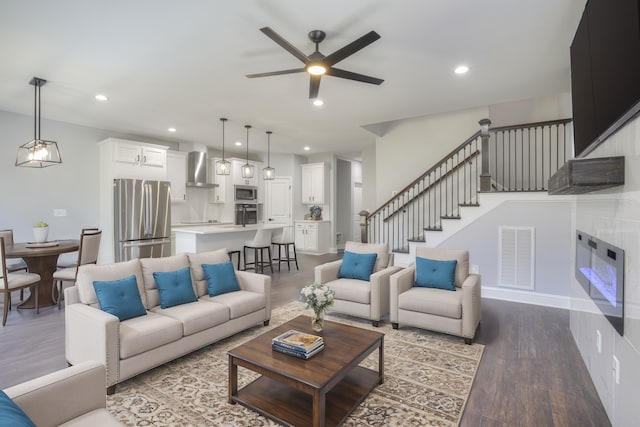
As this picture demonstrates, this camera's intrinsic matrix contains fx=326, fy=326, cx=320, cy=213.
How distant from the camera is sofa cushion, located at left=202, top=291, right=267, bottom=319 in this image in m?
3.25

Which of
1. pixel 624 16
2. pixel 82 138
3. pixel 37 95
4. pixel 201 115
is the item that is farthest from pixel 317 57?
pixel 82 138

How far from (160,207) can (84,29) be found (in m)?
3.94

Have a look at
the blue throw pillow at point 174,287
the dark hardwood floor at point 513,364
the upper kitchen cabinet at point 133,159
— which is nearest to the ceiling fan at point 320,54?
the blue throw pillow at point 174,287

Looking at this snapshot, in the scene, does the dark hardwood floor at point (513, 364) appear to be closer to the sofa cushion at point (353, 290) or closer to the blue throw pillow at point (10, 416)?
the sofa cushion at point (353, 290)

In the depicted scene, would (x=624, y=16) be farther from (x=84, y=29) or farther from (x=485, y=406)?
(x=84, y=29)

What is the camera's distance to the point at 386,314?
154 inches

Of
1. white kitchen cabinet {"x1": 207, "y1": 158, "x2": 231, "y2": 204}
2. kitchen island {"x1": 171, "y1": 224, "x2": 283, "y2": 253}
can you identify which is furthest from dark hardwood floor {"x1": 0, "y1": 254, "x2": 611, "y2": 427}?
white kitchen cabinet {"x1": 207, "y1": 158, "x2": 231, "y2": 204}

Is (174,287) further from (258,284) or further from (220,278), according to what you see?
(258,284)

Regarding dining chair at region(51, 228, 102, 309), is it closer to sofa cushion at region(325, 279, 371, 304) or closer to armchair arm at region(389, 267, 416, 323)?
sofa cushion at region(325, 279, 371, 304)

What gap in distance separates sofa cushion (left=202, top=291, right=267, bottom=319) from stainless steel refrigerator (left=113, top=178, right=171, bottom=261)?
330cm

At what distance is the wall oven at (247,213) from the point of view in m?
8.43

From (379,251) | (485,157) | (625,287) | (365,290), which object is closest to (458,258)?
(379,251)

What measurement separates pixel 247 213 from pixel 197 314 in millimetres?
5807

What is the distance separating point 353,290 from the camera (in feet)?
12.7
